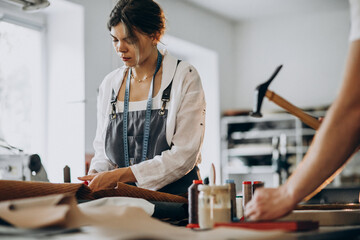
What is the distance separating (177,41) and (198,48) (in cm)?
61

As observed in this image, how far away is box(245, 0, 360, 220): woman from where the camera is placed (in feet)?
3.74

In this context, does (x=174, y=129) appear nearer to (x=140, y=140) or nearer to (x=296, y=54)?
(x=140, y=140)

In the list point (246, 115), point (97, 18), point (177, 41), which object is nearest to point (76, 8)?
point (97, 18)

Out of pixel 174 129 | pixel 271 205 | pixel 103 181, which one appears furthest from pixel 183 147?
pixel 271 205

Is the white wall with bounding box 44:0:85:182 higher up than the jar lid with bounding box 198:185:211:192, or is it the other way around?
the white wall with bounding box 44:0:85:182

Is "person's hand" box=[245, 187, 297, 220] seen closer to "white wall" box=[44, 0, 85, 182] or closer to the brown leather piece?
the brown leather piece

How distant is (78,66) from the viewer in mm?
4898

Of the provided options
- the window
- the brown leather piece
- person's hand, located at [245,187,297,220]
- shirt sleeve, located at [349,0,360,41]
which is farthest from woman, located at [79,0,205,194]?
the window

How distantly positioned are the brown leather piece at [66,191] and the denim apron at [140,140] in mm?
324

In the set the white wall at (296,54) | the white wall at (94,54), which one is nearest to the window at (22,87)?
the white wall at (94,54)

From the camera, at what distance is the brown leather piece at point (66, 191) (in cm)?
136

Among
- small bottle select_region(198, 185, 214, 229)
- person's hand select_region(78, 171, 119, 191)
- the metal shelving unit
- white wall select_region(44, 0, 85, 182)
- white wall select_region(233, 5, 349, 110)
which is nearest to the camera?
small bottle select_region(198, 185, 214, 229)

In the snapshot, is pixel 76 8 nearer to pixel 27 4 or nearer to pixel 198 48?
pixel 27 4

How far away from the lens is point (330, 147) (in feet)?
3.77
